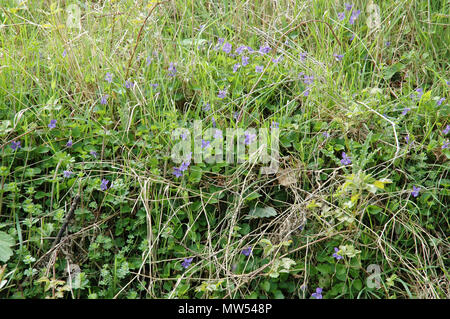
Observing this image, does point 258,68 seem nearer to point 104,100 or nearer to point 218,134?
point 218,134

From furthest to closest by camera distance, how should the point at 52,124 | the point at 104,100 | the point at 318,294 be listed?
the point at 104,100 < the point at 52,124 < the point at 318,294

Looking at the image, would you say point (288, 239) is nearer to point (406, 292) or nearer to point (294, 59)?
point (406, 292)

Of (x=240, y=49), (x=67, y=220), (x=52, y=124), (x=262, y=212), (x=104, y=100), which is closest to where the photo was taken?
(x=67, y=220)

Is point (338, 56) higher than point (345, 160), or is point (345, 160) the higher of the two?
point (338, 56)

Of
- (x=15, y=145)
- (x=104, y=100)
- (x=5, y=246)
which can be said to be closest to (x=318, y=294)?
(x=5, y=246)

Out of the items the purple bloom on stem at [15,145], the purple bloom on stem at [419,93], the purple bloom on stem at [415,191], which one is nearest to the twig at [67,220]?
the purple bloom on stem at [15,145]

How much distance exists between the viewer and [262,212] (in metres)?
2.19

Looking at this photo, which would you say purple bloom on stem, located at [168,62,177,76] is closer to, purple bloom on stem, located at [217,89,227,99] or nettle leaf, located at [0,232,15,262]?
purple bloom on stem, located at [217,89,227,99]

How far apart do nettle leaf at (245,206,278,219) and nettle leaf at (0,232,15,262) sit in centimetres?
99

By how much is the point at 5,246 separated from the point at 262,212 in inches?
42.3

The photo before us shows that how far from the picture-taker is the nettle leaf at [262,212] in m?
2.17

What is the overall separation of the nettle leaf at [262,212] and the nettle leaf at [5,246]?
0.99 meters

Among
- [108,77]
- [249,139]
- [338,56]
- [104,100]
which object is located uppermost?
[338,56]

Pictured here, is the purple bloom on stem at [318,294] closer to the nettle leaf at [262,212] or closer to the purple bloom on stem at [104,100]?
the nettle leaf at [262,212]
